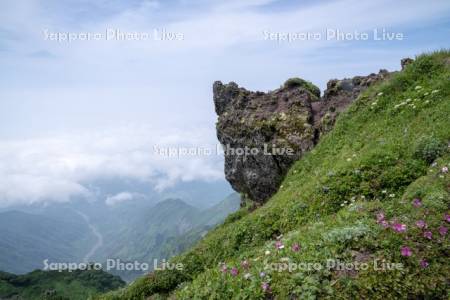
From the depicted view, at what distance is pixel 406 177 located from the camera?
Answer: 15086 millimetres

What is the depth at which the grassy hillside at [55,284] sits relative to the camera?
142188 mm

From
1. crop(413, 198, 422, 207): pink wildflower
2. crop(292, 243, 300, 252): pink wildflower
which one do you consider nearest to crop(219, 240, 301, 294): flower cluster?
crop(292, 243, 300, 252): pink wildflower

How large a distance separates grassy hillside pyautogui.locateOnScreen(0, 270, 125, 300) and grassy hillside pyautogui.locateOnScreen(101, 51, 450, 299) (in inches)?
5063

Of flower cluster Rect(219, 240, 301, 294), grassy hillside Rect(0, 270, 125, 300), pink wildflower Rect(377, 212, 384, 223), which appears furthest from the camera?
grassy hillside Rect(0, 270, 125, 300)

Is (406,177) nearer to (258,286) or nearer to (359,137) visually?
(359,137)

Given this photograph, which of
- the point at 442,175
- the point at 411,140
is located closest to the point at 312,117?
the point at 411,140

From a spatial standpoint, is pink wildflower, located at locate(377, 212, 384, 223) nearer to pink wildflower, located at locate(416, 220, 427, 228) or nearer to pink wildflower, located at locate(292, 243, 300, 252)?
pink wildflower, located at locate(416, 220, 427, 228)

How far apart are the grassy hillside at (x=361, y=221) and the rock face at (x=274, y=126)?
4816 millimetres

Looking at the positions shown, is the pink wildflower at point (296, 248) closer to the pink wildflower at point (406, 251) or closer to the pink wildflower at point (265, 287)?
the pink wildflower at point (265, 287)

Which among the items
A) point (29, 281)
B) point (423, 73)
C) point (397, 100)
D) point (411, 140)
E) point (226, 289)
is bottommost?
point (29, 281)

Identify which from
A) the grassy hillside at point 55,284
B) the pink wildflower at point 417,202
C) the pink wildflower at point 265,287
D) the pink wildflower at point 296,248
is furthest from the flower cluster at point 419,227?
the grassy hillside at point 55,284

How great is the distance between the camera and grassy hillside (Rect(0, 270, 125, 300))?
142188 millimetres

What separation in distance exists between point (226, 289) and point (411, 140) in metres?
11.2

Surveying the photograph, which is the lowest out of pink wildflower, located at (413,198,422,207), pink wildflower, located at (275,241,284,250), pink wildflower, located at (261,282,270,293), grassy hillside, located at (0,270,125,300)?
grassy hillside, located at (0,270,125,300)
